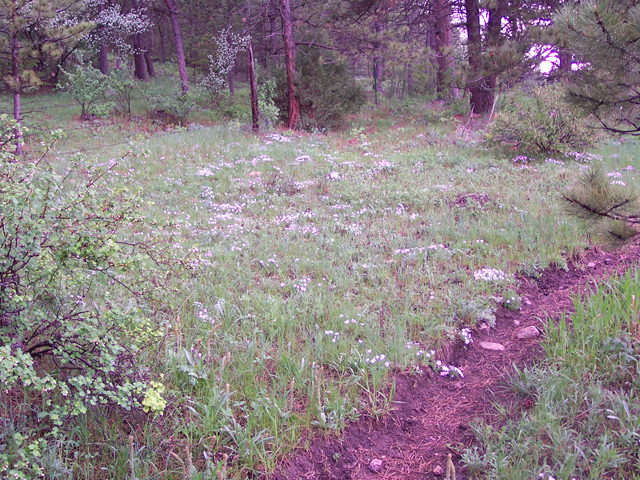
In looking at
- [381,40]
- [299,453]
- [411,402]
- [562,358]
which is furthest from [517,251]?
[381,40]

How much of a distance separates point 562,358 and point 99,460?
3.14 m

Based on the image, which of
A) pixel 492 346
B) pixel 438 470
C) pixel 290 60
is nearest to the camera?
pixel 438 470

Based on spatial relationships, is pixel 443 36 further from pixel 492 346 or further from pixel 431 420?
pixel 431 420

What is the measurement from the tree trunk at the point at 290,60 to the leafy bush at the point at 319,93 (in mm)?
256

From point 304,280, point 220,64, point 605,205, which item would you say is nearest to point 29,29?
point 220,64

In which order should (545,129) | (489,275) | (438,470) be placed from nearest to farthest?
1. (438,470)
2. (489,275)
3. (545,129)

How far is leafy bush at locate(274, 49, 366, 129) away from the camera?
51.3 feet

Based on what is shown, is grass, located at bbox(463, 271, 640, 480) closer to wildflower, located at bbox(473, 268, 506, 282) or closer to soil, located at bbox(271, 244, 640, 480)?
soil, located at bbox(271, 244, 640, 480)

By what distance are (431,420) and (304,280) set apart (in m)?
2.01

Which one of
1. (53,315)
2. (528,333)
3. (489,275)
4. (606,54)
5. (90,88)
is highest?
(90,88)

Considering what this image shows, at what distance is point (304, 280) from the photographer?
474cm

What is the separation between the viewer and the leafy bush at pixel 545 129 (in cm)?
1044

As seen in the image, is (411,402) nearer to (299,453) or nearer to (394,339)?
(394,339)

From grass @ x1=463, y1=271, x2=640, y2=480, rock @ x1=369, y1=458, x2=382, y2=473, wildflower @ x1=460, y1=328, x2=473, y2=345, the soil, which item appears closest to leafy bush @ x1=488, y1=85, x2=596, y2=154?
the soil
